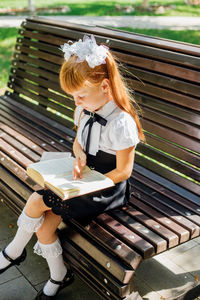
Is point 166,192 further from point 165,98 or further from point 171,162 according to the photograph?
point 165,98

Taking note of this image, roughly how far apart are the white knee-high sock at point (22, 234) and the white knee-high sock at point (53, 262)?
0.34 feet

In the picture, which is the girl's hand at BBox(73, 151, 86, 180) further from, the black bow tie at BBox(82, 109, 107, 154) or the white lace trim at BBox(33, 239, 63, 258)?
the white lace trim at BBox(33, 239, 63, 258)

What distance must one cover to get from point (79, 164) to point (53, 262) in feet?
2.10

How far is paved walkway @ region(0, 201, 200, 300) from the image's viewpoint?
3.17 m

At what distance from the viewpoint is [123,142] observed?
2.70 meters

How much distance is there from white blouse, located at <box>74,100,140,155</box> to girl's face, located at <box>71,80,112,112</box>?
0.08m

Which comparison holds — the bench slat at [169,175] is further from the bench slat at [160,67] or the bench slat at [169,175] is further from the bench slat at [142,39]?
the bench slat at [142,39]

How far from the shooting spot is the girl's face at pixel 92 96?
2.65 metres

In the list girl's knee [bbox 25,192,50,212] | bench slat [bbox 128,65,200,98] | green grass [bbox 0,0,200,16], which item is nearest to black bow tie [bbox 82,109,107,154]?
girl's knee [bbox 25,192,50,212]

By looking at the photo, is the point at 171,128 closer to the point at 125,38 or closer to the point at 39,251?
the point at 125,38

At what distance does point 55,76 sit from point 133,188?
1.99 m

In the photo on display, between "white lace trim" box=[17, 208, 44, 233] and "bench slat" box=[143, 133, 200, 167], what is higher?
"bench slat" box=[143, 133, 200, 167]

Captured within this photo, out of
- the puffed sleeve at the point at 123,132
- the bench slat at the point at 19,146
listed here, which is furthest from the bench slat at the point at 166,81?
the bench slat at the point at 19,146

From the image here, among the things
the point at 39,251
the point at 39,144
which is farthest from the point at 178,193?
the point at 39,144
